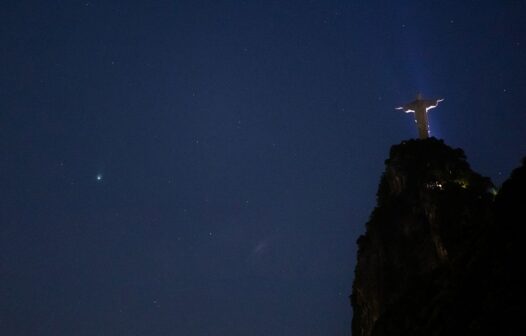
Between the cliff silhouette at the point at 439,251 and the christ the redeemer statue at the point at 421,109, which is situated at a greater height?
the christ the redeemer statue at the point at 421,109

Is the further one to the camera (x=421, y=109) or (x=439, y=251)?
(x=421, y=109)

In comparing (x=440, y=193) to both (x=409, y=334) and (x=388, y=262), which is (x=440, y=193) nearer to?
(x=388, y=262)

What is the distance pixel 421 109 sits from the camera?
217 ft

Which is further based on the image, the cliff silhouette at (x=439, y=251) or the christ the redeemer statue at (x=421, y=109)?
the christ the redeemer statue at (x=421, y=109)

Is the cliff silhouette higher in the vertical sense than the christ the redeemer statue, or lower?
lower

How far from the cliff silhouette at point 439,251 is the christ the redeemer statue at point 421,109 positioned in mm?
17968

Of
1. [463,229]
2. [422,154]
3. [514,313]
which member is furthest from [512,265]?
[422,154]

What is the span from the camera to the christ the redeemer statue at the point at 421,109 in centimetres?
6444

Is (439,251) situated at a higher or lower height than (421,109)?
lower

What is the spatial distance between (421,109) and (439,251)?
32.7m

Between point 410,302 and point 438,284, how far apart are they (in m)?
2.08

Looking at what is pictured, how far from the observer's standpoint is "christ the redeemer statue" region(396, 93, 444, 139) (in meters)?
64.4

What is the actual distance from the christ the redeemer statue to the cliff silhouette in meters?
18.0

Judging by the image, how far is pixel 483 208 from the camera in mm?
38188
